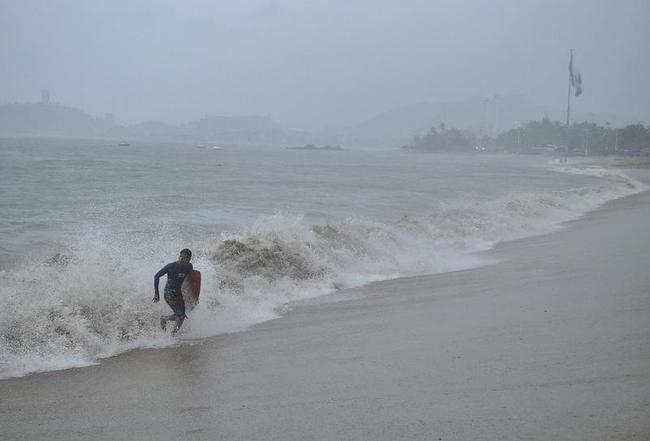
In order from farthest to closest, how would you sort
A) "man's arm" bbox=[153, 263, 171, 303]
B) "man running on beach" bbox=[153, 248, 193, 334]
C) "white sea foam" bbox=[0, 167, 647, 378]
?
"man running on beach" bbox=[153, 248, 193, 334]
"man's arm" bbox=[153, 263, 171, 303]
"white sea foam" bbox=[0, 167, 647, 378]

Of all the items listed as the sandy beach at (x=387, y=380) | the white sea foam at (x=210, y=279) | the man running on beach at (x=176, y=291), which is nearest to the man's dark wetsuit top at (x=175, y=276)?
the man running on beach at (x=176, y=291)

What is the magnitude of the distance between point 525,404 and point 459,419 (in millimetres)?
718

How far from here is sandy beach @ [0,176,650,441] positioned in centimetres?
543

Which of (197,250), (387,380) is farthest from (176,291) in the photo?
(197,250)

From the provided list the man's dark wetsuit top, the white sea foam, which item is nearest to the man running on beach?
the man's dark wetsuit top

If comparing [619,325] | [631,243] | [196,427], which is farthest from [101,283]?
[631,243]

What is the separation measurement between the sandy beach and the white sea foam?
1.87 ft

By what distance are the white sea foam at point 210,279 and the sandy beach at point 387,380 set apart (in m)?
0.57

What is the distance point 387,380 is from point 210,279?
515cm

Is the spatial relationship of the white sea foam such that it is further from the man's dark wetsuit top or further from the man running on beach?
the man's dark wetsuit top

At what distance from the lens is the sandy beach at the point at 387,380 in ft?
17.8

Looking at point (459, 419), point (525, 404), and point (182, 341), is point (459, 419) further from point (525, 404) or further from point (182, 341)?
point (182, 341)

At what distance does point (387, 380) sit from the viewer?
6.58m

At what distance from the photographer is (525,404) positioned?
5.77 metres
